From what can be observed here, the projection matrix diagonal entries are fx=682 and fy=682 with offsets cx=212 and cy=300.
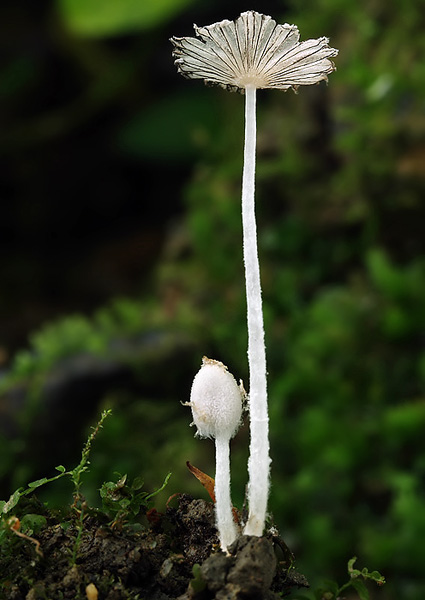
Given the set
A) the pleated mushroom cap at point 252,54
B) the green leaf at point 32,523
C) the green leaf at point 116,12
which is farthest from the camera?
the green leaf at point 116,12

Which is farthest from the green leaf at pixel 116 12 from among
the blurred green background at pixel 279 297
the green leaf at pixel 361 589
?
the green leaf at pixel 361 589

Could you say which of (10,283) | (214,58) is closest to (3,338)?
(10,283)

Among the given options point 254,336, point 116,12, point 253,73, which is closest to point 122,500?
point 254,336

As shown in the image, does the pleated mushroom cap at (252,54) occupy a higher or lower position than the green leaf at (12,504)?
higher

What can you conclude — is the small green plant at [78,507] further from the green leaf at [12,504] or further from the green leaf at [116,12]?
the green leaf at [116,12]

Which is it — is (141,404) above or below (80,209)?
below

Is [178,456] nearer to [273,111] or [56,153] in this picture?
[273,111]

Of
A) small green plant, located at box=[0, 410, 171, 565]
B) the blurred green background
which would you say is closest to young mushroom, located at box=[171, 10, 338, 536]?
small green plant, located at box=[0, 410, 171, 565]
